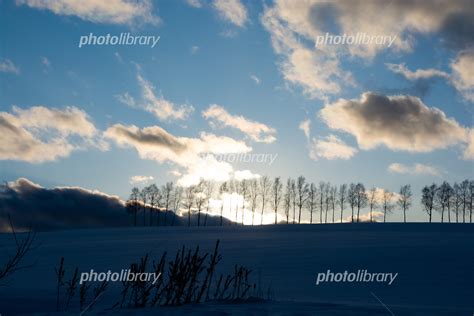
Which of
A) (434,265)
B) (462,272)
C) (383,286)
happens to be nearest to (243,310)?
(383,286)

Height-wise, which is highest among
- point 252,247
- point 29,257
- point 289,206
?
point 289,206

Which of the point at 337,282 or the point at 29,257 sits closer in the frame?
the point at 337,282

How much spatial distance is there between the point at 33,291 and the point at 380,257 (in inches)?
630

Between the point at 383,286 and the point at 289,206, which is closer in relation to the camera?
the point at 383,286

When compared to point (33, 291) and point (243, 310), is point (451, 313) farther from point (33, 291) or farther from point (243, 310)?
point (33, 291)

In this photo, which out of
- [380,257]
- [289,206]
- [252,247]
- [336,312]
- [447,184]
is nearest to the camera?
[336,312]

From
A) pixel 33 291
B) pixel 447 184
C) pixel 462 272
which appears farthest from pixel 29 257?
pixel 447 184

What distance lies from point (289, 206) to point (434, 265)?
6314 centimetres

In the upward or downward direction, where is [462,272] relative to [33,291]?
upward

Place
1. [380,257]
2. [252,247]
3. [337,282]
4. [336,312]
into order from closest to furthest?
[336,312] → [337,282] → [380,257] → [252,247]

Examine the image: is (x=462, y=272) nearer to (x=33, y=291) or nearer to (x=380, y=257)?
(x=380, y=257)

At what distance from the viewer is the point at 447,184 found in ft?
250

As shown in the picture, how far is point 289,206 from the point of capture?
3216 inches

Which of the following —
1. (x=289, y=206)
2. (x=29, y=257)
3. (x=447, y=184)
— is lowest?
(x=29, y=257)
